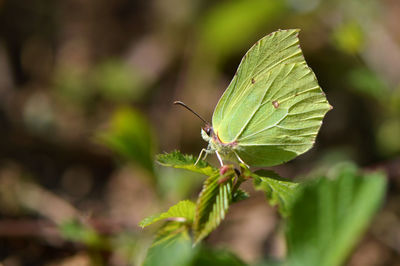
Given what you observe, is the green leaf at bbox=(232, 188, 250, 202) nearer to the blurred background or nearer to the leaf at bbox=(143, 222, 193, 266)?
the leaf at bbox=(143, 222, 193, 266)

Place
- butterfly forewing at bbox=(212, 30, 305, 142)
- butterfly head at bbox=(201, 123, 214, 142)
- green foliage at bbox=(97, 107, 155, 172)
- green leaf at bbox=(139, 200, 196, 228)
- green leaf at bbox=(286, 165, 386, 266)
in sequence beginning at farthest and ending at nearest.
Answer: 1. green foliage at bbox=(97, 107, 155, 172)
2. butterfly head at bbox=(201, 123, 214, 142)
3. butterfly forewing at bbox=(212, 30, 305, 142)
4. green leaf at bbox=(139, 200, 196, 228)
5. green leaf at bbox=(286, 165, 386, 266)

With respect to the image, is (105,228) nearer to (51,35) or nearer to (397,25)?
(51,35)

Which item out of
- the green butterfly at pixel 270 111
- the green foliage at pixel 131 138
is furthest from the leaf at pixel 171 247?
the green foliage at pixel 131 138

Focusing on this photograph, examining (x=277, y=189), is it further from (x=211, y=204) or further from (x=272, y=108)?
(x=272, y=108)

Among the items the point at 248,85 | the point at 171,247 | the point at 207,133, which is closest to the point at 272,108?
the point at 248,85

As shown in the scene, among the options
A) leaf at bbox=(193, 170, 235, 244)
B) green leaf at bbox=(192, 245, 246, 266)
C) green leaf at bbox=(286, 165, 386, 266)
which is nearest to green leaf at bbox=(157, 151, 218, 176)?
leaf at bbox=(193, 170, 235, 244)
